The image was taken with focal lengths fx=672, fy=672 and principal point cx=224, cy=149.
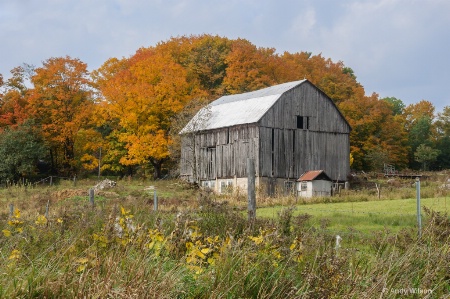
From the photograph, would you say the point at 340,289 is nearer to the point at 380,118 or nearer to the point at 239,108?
the point at 239,108

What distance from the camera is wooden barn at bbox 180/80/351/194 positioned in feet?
136

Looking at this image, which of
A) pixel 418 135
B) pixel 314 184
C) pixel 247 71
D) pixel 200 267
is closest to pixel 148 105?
pixel 247 71

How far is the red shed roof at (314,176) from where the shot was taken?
134 ft

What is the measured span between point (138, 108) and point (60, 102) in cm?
675

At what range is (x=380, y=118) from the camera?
65.1 meters

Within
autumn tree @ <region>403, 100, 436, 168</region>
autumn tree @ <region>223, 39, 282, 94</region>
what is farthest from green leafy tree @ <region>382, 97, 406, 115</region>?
autumn tree @ <region>223, 39, 282, 94</region>

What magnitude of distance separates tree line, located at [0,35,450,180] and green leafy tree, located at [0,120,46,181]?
7cm

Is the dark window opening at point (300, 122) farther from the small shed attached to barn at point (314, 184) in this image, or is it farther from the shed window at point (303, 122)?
the small shed attached to barn at point (314, 184)

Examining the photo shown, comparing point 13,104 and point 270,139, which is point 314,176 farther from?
point 13,104

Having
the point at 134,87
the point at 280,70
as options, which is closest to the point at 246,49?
the point at 280,70

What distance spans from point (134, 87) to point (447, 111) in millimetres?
45347

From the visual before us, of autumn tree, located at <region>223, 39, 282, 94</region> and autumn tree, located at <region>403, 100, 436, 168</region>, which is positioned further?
autumn tree, located at <region>403, 100, 436, 168</region>

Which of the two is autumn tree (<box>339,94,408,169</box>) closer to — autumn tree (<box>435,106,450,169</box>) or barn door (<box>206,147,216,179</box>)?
autumn tree (<box>435,106,450,169</box>)

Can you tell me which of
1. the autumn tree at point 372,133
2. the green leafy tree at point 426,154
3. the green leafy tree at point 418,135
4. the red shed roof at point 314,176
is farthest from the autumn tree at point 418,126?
the red shed roof at point 314,176
